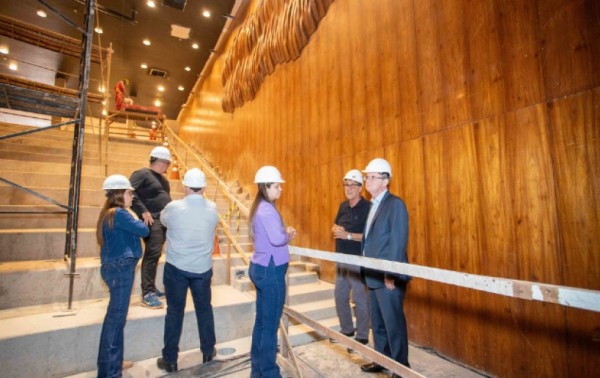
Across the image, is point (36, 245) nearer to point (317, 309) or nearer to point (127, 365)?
point (127, 365)

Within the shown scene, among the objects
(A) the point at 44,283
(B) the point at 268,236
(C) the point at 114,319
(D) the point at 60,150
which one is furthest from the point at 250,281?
(D) the point at 60,150

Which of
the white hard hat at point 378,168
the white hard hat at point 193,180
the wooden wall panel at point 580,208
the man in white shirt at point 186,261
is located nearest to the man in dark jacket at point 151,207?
the man in white shirt at point 186,261

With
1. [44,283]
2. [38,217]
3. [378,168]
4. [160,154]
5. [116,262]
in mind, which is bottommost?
[44,283]

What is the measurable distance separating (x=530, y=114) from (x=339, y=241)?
2110mm

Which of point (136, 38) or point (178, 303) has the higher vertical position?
point (136, 38)

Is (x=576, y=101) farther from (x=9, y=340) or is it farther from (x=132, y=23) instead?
(x=132, y=23)

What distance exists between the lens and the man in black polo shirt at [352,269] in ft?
10.4

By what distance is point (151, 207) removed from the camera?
10.9ft

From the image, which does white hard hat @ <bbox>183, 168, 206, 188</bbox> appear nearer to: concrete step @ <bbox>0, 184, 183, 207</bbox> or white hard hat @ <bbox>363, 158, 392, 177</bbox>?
white hard hat @ <bbox>363, 158, 392, 177</bbox>

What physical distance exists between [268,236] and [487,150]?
2.09m

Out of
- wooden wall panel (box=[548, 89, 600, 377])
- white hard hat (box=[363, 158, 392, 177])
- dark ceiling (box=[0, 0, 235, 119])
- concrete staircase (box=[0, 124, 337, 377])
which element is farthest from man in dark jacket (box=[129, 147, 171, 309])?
dark ceiling (box=[0, 0, 235, 119])

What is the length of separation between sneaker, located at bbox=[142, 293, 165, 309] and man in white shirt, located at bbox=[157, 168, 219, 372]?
1.82 ft

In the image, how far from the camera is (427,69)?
3.19m

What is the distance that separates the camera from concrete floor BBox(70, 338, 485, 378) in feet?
8.46
